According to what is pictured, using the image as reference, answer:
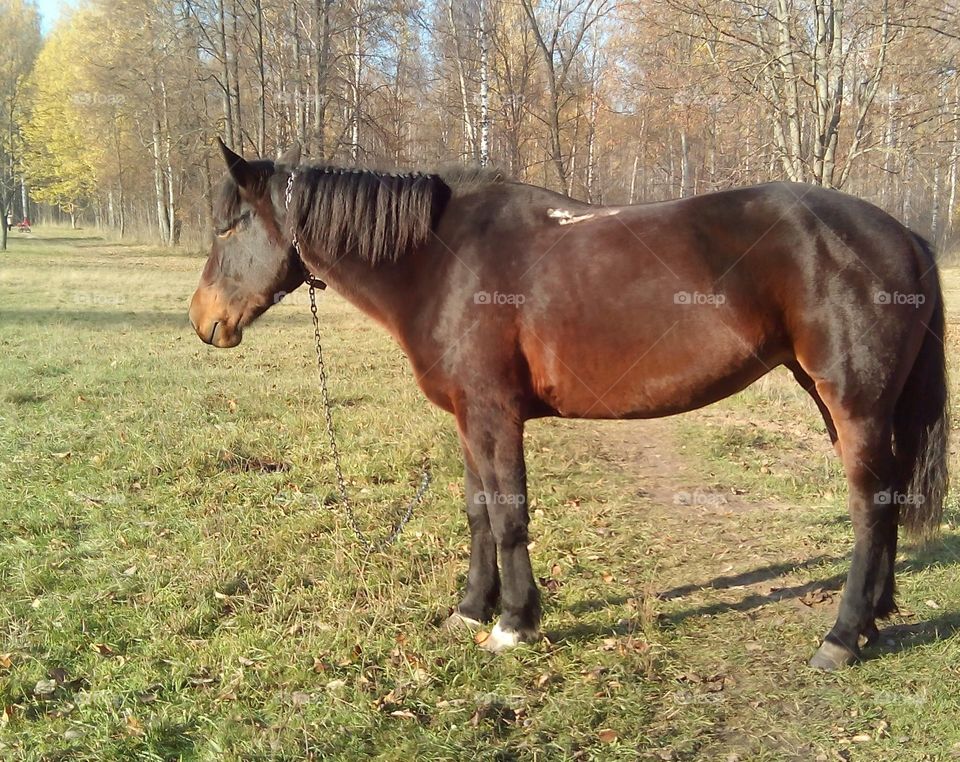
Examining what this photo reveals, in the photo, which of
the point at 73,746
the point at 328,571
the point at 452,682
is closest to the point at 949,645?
the point at 452,682

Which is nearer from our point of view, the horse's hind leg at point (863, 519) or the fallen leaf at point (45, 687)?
the fallen leaf at point (45, 687)

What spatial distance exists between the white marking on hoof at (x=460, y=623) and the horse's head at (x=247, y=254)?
1.88 meters

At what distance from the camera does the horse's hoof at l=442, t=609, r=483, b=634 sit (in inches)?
136

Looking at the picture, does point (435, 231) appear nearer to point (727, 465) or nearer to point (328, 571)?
point (328, 571)

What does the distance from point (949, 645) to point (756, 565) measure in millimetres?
1140

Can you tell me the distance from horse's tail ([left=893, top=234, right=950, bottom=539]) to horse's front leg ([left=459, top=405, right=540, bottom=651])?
6.25ft

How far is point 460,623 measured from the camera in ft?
11.6

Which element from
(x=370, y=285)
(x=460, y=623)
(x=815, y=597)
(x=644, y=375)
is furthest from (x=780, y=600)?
(x=370, y=285)

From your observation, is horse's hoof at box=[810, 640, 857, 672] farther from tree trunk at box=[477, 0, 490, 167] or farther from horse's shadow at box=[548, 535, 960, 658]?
tree trunk at box=[477, 0, 490, 167]

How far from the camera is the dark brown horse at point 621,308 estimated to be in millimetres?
3148

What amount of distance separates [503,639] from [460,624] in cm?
28

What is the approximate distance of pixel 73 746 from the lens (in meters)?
2.59

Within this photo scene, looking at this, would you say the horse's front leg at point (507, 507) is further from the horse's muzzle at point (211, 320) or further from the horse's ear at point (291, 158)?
the horse's ear at point (291, 158)

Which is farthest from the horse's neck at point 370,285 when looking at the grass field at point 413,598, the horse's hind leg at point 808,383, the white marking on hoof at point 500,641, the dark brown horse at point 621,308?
the horse's hind leg at point 808,383
